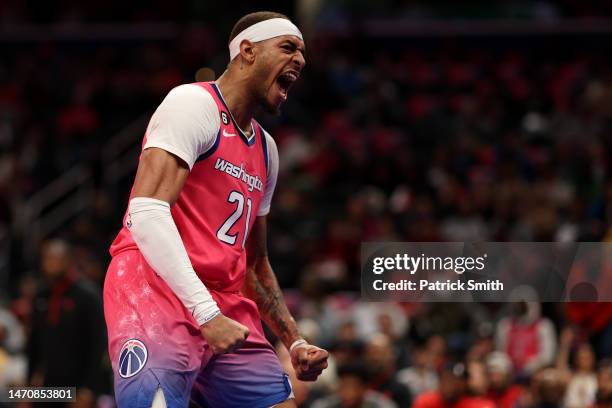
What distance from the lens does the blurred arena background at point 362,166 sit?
9.54 metres

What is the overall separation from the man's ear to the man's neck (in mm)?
86

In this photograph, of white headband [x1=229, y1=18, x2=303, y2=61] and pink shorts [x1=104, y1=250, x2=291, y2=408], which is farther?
white headband [x1=229, y1=18, x2=303, y2=61]

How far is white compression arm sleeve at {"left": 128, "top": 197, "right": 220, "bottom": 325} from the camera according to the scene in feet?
13.9

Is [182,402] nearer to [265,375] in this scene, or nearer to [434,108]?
[265,375]

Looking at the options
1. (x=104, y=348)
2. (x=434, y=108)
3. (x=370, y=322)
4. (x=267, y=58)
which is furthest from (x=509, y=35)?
(x=267, y=58)

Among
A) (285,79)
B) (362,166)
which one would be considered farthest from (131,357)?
(362,166)

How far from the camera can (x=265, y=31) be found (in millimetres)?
4785

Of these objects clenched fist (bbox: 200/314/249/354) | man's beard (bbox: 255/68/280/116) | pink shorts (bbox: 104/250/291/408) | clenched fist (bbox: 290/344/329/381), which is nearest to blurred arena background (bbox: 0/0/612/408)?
clenched fist (bbox: 290/344/329/381)

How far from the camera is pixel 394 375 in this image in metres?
9.94

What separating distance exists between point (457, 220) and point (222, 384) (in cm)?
921

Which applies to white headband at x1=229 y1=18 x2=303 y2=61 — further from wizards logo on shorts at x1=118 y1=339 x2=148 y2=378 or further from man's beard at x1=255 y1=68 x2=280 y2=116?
wizards logo on shorts at x1=118 y1=339 x2=148 y2=378

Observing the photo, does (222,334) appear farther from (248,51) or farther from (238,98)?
(248,51)

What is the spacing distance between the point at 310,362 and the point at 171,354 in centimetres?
67

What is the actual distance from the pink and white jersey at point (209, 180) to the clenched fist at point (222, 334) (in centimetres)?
41
